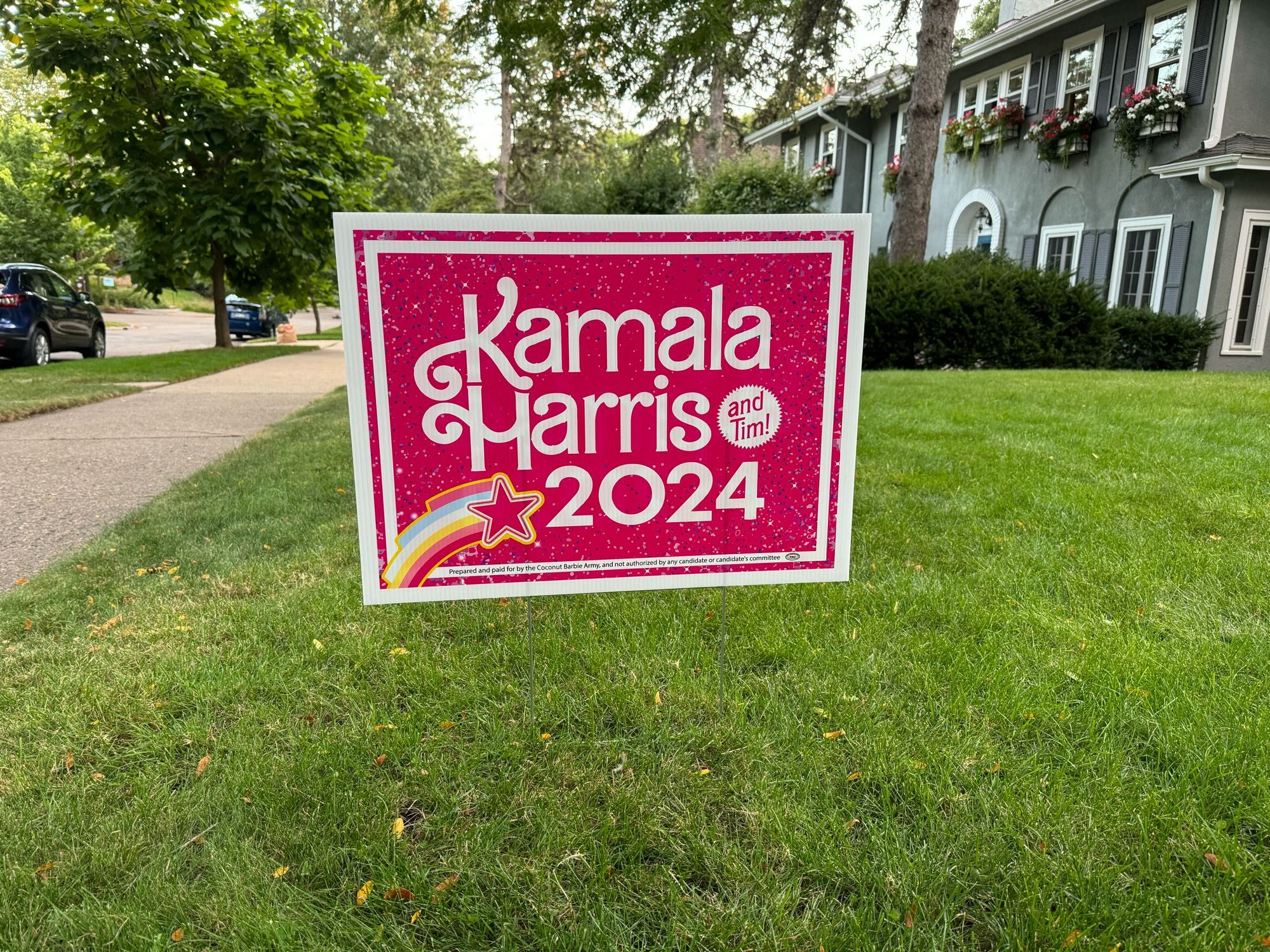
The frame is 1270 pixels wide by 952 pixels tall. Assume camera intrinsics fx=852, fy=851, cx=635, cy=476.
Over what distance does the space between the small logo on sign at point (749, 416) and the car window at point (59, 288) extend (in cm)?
1547

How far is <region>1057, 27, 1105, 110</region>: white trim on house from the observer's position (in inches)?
607

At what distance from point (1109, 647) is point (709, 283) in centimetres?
187

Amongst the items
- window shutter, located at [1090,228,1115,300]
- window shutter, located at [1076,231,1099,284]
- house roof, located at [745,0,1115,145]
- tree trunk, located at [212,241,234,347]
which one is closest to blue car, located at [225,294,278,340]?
tree trunk, located at [212,241,234,347]

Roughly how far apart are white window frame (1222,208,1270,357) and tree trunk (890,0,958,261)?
5.01 meters

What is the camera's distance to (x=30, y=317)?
13.1 meters

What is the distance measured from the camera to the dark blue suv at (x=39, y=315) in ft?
41.8

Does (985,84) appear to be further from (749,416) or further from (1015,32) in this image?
(749,416)

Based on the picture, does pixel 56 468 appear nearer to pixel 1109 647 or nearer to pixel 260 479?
pixel 260 479

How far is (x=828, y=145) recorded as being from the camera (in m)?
24.7

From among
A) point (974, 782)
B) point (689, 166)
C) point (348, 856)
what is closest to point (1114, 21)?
point (689, 166)

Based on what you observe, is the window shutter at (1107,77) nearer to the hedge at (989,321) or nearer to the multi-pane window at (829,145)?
the hedge at (989,321)

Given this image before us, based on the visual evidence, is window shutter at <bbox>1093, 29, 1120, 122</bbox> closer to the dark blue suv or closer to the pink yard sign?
the pink yard sign

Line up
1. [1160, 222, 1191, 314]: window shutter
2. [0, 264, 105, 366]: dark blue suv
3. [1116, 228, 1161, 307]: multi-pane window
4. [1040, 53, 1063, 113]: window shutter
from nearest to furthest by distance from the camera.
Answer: [0, 264, 105, 366]: dark blue suv → [1160, 222, 1191, 314]: window shutter → [1116, 228, 1161, 307]: multi-pane window → [1040, 53, 1063, 113]: window shutter

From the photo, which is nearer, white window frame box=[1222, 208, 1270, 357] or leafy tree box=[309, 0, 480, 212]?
white window frame box=[1222, 208, 1270, 357]
